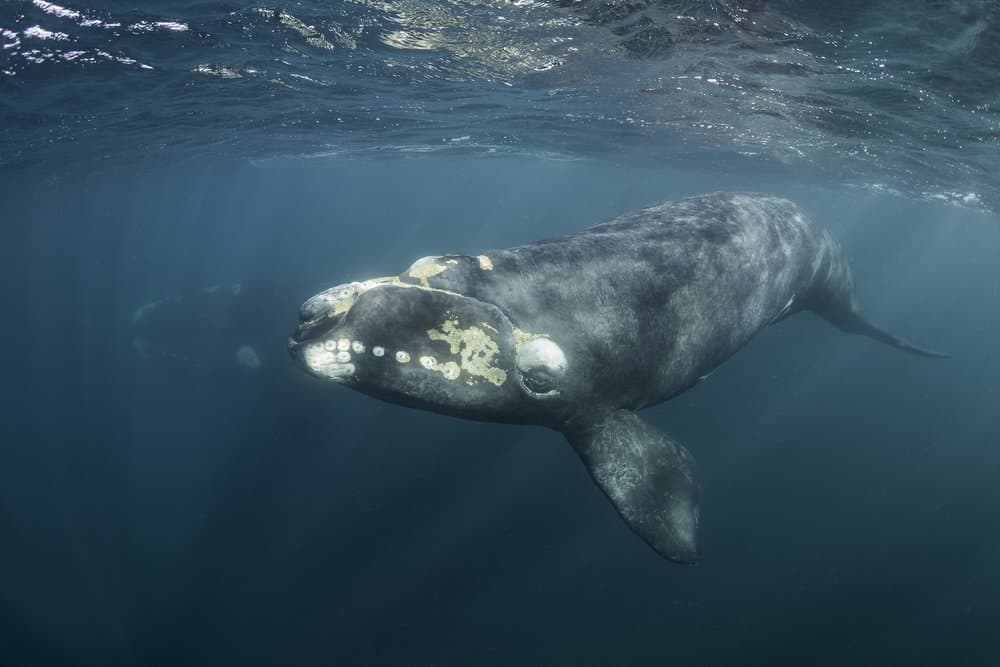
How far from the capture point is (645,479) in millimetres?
5148

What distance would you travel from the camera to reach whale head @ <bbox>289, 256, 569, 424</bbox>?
4043 millimetres

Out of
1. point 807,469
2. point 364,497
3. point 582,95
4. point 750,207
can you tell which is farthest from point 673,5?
point 807,469

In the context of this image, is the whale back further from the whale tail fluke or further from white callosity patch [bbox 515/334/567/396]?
the whale tail fluke

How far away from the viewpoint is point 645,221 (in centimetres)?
654

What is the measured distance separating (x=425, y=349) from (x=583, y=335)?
164 centimetres

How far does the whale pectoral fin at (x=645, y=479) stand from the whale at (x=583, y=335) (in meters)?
0.01

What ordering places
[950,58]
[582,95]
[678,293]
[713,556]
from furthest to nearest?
[582,95] → [713,556] → [950,58] → [678,293]

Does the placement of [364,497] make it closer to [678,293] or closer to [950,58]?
[678,293]

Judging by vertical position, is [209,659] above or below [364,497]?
below

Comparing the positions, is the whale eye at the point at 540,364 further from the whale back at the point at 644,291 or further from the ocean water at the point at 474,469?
the ocean water at the point at 474,469

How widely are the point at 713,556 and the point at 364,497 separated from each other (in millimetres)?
10749

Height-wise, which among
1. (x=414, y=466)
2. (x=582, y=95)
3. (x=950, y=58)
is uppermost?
(x=950, y=58)

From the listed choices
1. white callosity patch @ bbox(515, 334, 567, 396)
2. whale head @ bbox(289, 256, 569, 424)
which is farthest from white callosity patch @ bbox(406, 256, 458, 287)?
white callosity patch @ bbox(515, 334, 567, 396)

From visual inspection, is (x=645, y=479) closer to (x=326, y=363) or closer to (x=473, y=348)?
(x=473, y=348)
